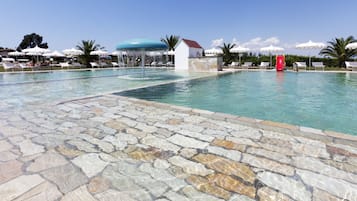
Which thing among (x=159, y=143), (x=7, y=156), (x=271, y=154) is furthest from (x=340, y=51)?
(x=7, y=156)

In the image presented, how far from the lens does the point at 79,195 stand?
5.64ft

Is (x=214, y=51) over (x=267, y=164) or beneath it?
over

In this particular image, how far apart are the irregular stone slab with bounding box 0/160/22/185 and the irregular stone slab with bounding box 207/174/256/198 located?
6.48ft

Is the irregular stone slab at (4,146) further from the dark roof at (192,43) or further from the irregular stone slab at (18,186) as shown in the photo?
the dark roof at (192,43)

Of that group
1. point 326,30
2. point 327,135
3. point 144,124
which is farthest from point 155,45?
point 326,30

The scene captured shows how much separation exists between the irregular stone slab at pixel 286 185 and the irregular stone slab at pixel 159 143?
1.09m

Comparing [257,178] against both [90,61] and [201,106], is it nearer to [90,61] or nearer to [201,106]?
[201,106]

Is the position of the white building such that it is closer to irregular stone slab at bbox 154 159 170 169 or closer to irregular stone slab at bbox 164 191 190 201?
irregular stone slab at bbox 154 159 170 169

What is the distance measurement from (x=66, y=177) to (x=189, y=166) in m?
1.26

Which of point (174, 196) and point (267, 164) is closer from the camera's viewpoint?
point (174, 196)

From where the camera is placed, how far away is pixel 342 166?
7.11 feet

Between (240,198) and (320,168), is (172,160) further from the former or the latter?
(320,168)

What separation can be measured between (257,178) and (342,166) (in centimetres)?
103

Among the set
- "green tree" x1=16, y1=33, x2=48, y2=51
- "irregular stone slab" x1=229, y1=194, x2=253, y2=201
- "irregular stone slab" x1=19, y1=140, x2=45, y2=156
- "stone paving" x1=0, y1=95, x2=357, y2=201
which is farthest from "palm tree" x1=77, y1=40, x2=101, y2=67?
"green tree" x1=16, y1=33, x2=48, y2=51
